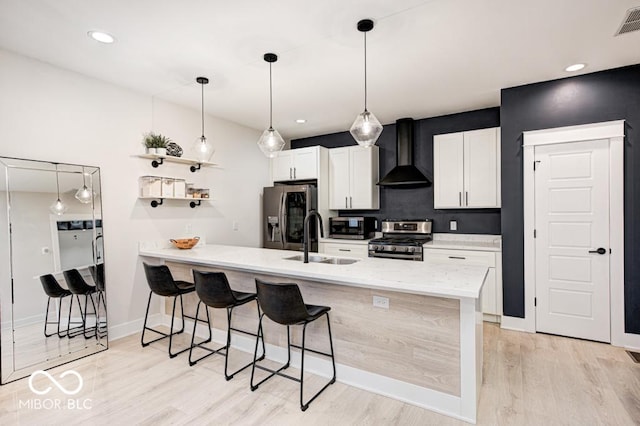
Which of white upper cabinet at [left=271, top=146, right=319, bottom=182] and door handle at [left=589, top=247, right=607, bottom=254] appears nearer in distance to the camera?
door handle at [left=589, top=247, right=607, bottom=254]

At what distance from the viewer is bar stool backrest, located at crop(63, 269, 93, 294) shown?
2947mm

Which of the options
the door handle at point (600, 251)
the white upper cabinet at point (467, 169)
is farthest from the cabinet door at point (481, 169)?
the door handle at point (600, 251)

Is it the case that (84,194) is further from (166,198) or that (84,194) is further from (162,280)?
(162,280)

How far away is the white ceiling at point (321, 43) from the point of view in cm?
210

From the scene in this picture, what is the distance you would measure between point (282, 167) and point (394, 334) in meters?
3.60

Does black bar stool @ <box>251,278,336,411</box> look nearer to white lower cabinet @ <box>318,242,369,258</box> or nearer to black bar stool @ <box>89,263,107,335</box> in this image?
black bar stool @ <box>89,263,107,335</box>

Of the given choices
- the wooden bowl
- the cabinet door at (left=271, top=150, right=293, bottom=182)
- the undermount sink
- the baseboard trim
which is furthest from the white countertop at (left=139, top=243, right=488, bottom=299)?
the cabinet door at (left=271, top=150, right=293, bottom=182)

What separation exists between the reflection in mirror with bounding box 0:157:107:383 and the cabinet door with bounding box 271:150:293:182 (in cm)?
263

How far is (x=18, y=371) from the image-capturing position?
257 cm

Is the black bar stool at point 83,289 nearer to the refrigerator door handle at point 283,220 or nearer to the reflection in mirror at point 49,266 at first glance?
the reflection in mirror at point 49,266

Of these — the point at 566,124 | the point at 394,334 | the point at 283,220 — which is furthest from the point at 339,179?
the point at 394,334

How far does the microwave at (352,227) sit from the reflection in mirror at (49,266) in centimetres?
298

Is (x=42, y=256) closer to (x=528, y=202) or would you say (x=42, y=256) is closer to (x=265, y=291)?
(x=265, y=291)

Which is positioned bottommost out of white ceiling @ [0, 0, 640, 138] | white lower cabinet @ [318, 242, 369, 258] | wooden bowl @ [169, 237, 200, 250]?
white lower cabinet @ [318, 242, 369, 258]
